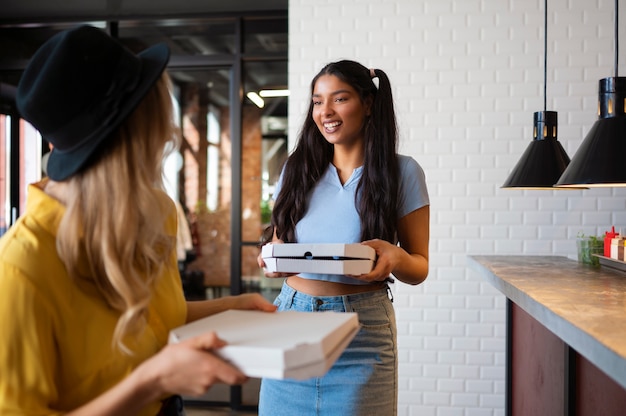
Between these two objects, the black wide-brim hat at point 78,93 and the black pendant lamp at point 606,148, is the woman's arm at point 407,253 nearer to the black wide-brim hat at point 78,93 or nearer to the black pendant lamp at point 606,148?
the black pendant lamp at point 606,148

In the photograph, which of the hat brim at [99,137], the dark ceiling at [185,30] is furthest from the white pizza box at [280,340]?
the dark ceiling at [185,30]

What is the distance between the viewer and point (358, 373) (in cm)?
163

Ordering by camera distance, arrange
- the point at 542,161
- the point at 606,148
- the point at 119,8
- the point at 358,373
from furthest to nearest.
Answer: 1. the point at 119,8
2. the point at 542,161
3. the point at 606,148
4. the point at 358,373

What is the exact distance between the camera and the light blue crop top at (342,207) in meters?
1.75

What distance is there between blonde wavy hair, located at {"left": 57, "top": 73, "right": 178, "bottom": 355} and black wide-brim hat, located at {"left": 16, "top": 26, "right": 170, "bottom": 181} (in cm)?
3

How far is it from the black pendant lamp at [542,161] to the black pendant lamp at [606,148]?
0.75m

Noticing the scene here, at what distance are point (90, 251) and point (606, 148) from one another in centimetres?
165

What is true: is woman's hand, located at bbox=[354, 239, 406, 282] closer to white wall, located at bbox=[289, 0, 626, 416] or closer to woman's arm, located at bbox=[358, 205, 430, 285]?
woman's arm, located at bbox=[358, 205, 430, 285]

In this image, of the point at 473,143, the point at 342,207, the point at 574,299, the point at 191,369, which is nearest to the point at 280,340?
the point at 191,369

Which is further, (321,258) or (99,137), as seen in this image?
(321,258)

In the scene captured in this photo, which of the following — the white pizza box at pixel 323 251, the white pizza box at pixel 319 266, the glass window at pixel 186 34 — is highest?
the glass window at pixel 186 34

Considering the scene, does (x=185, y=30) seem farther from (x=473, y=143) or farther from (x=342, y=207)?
(x=342, y=207)

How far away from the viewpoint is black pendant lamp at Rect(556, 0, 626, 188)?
6.07 feet

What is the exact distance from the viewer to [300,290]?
1723 millimetres
